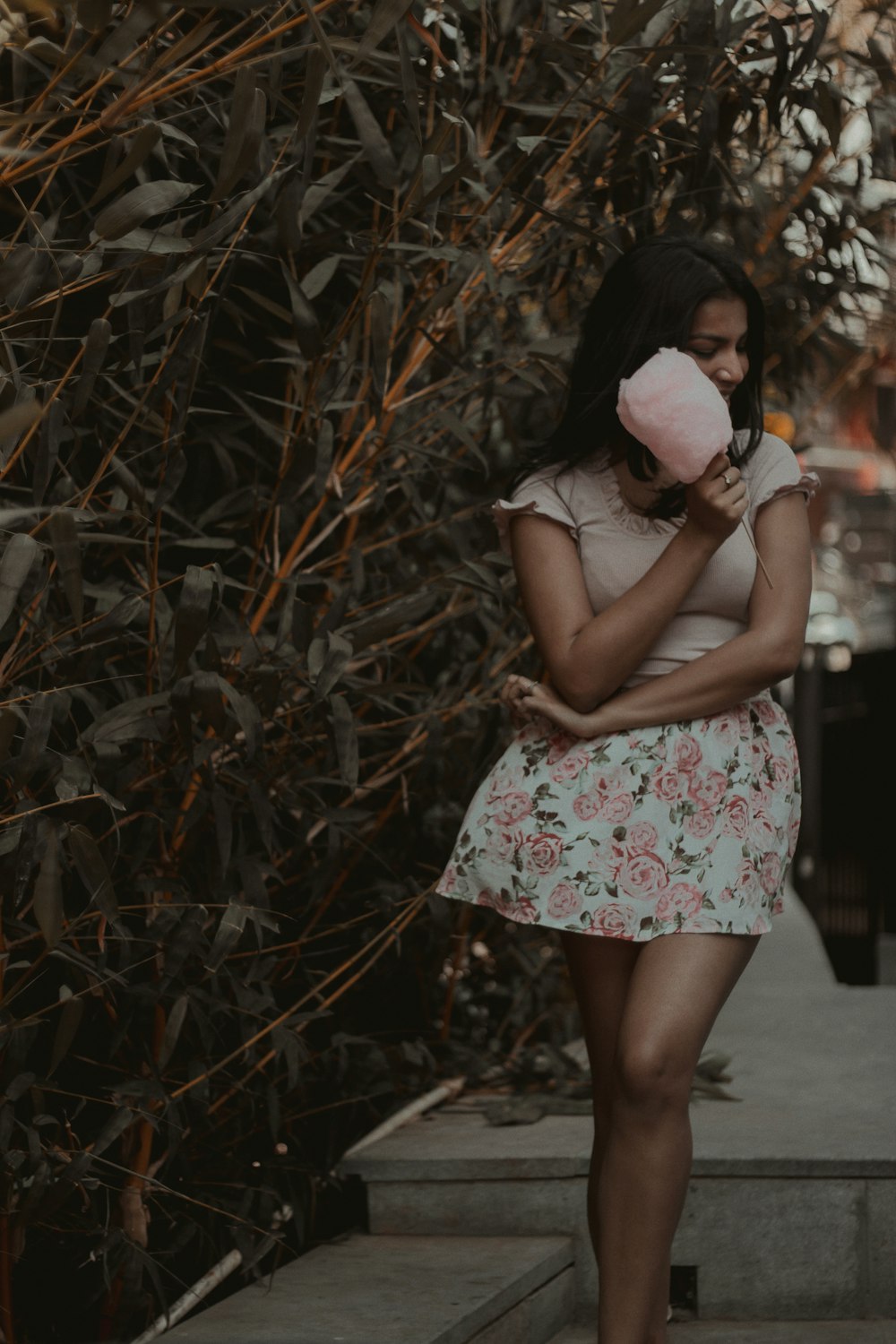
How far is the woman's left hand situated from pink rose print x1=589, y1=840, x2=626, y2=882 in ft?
0.56

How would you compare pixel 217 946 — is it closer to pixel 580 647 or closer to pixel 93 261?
pixel 580 647

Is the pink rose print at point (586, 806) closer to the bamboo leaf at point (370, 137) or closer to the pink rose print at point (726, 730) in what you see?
the pink rose print at point (726, 730)

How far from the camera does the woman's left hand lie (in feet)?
8.02

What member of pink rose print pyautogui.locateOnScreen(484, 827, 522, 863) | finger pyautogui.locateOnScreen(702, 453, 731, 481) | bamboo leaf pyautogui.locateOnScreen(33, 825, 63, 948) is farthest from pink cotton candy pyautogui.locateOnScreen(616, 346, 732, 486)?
bamboo leaf pyautogui.locateOnScreen(33, 825, 63, 948)

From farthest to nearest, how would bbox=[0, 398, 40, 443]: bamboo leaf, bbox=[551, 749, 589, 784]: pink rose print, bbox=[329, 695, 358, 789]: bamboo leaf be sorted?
bbox=[329, 695, 358, 789]: bamboo leaf, bbox=[551, 749, 589, 784]: pink rose print, bbox=[0, 398, 40, 443]: bamboo leaf

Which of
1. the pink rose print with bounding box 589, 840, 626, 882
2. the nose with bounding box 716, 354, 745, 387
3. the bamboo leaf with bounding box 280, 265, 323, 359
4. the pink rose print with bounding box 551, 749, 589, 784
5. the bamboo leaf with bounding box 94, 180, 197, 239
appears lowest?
the pink rose print with bounding box 589, 840, 626, 882

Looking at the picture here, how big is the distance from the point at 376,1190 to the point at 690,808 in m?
1.43

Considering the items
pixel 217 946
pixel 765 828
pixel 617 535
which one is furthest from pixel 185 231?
pixel 765 828

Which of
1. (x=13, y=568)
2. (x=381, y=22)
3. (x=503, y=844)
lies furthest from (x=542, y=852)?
(x=381, y=22)

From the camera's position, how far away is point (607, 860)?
2.39 meters

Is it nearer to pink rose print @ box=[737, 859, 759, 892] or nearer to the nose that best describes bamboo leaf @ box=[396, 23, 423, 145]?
the nose

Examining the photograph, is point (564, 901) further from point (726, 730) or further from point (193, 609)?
point (193, 609)

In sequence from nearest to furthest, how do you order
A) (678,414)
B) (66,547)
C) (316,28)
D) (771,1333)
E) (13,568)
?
(316,28) → (13,568) → (66,547) → (678,414) → (771,1333)

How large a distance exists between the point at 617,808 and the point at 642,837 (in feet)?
0.18
